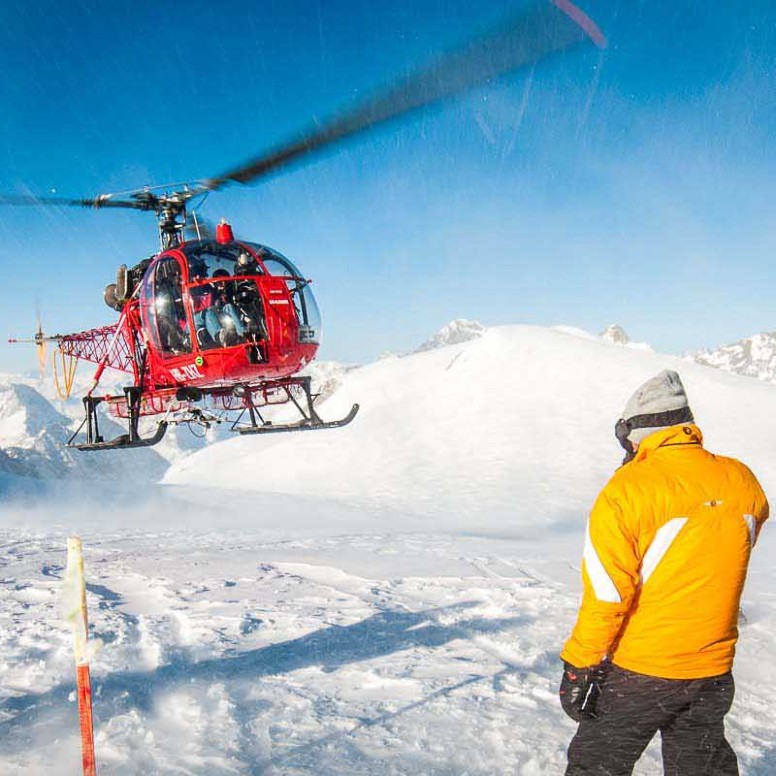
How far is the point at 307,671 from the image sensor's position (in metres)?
4.90

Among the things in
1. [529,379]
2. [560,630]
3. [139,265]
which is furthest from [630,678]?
[529,379]

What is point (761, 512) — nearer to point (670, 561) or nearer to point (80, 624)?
point (670, 561)

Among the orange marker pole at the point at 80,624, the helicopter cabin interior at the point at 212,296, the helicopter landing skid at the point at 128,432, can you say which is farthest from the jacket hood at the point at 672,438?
the helicopter landing skid at the point at 128,432

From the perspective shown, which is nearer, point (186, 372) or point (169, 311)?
point (169, 311)

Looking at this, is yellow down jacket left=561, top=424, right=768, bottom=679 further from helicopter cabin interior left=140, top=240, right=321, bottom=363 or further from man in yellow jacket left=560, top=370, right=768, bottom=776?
helicopter cabin interior left=140, top=240, right=321, bottom=363

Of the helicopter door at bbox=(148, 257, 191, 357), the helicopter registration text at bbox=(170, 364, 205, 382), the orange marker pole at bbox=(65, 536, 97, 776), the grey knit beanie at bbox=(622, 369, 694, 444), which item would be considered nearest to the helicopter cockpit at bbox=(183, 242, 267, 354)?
the helicopter door at bbox=(148, 257, 191, 357)

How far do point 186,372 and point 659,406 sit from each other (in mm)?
8315

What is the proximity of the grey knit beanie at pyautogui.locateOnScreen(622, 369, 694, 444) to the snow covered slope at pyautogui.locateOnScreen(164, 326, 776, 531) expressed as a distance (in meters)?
12.6

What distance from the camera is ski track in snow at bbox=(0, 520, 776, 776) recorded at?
3.72 meters

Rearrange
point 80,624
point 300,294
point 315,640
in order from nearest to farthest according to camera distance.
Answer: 1. point 80,624
2. point 315,640
3. point 300,294

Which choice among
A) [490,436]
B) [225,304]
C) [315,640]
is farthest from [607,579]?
[490,436]

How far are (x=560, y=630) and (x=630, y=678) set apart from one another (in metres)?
3.74

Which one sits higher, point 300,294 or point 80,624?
point 300,294

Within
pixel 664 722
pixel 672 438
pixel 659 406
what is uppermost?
pixel 659 406
